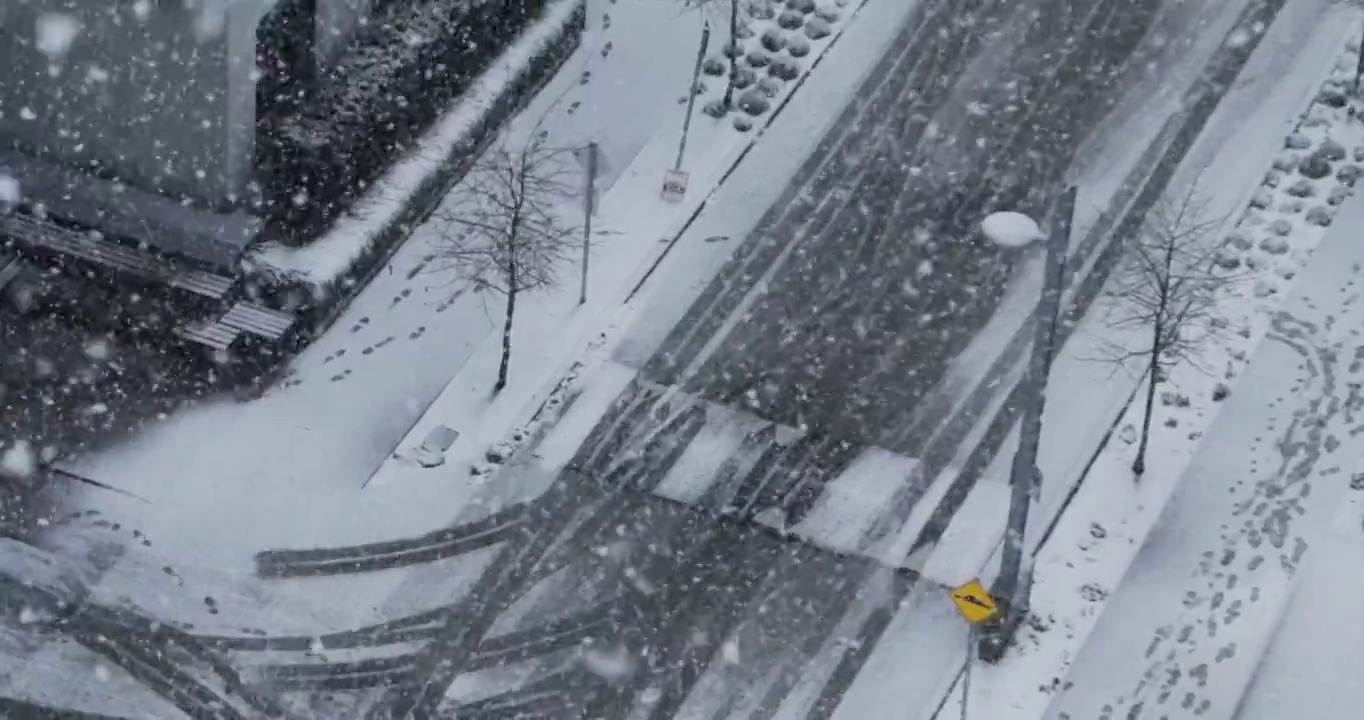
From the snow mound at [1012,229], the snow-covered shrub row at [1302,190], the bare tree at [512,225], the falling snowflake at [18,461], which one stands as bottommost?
the falling snowflake at [18,461]

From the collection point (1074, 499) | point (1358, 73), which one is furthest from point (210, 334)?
point (1358, 73)

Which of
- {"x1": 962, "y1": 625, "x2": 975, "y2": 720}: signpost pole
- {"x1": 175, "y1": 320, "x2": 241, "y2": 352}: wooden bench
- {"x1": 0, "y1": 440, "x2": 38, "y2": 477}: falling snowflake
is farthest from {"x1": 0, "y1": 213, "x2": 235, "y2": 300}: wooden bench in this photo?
{"x1": 962, "y1": 625, "x2": 975, "y2": 720}: signpost pole

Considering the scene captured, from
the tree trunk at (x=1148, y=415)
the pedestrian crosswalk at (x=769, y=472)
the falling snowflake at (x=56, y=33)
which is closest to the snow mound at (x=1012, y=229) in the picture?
the pedestrian crosswalk at (x=769, y=472)

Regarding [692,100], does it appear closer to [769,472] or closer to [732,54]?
[732,54]

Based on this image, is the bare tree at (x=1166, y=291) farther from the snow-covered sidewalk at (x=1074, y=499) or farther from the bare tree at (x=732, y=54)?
the bare tree at (x=732, y=54)

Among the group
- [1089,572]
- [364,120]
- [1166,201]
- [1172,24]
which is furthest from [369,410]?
[1172,24]

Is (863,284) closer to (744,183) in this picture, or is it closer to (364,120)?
(744,183)

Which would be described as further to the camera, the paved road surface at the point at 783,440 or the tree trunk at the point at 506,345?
the tree trunk at the point at 506,345
